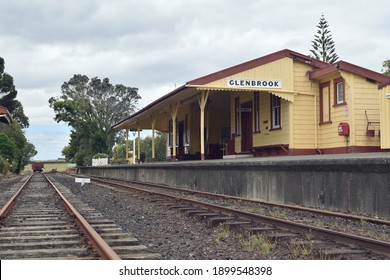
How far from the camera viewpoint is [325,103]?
19.3 m

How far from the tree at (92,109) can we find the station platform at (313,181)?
55.0 m

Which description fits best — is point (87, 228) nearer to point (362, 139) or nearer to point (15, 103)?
point (362, 139)

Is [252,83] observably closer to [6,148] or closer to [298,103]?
[298,103]

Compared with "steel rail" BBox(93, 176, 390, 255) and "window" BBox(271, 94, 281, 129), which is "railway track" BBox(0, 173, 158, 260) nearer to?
"steel rail" BBox(93, 176, 390, 255)

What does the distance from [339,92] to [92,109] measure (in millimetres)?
56393

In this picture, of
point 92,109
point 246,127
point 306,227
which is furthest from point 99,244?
point 92,109

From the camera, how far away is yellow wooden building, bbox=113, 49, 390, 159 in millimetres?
17469

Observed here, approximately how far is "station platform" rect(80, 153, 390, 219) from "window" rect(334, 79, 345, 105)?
5.89m

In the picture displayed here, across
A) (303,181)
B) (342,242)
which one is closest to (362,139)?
(303,181)

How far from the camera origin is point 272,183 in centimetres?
1215

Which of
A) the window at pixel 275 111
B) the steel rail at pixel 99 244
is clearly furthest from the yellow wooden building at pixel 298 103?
the steel rail at pixel 99 244

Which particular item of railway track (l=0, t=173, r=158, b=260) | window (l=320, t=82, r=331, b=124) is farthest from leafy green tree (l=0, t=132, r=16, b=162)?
railway track (l=0, t=173, r=158, b=260)

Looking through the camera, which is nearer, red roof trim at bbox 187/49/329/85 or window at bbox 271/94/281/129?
red roof trim at bbox 187/49/329/85
